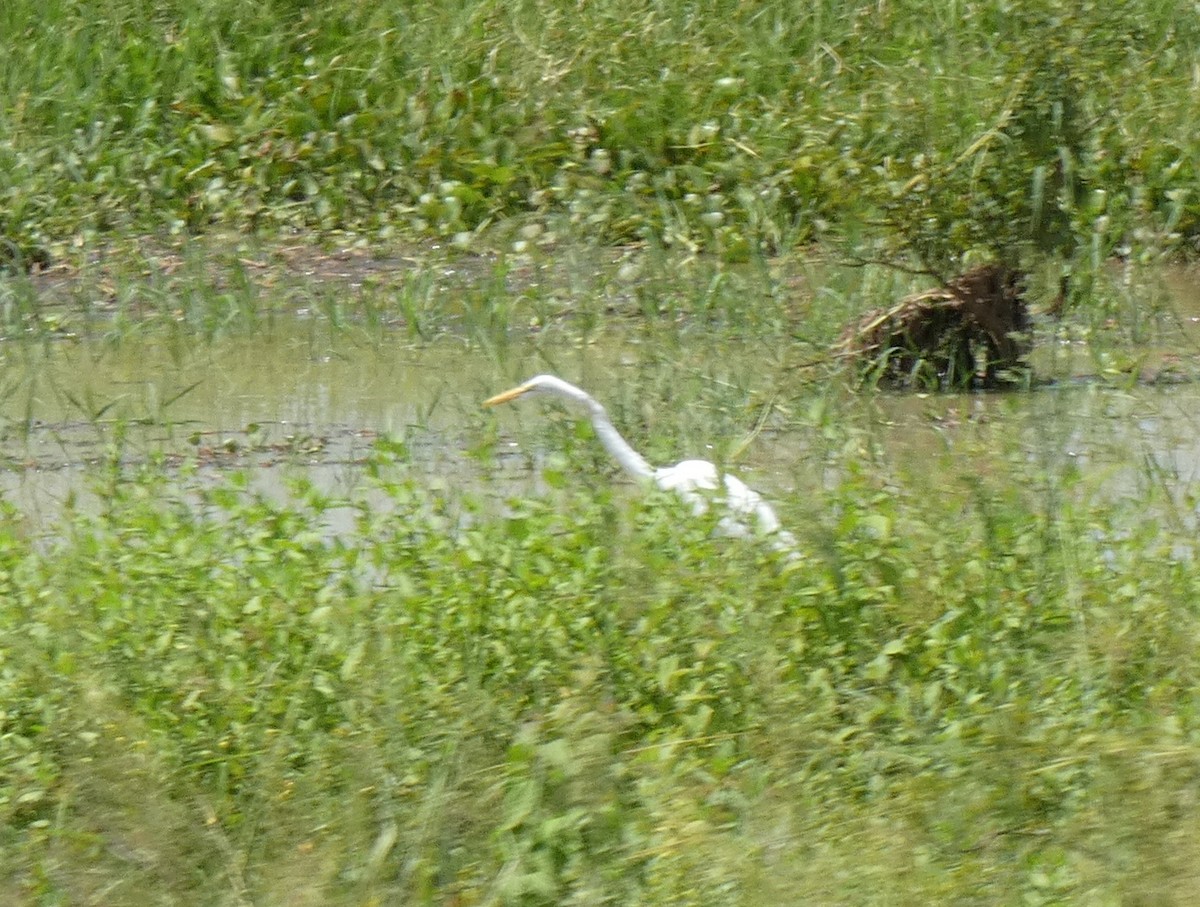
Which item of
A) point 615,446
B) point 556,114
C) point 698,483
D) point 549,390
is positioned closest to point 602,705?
point 698,483

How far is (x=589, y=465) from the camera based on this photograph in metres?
4.66

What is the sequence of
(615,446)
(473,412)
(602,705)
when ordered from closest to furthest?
1. (602,705)
2. (615,446)
3. (473,412)

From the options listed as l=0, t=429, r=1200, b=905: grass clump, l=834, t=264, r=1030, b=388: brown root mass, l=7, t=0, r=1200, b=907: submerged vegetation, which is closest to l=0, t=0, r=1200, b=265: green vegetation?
l=7, t=0, r=1200, b=907: submerged vegetation

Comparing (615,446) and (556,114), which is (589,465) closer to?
(615,446)

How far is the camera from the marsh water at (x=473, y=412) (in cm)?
463

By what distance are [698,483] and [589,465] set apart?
663 mm

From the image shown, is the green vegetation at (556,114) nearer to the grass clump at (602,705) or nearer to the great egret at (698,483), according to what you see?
the great egret at (698,483)

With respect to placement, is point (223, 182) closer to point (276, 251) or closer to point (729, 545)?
point (276, 251)

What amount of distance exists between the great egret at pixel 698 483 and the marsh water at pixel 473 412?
0.11 m

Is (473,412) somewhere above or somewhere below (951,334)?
below

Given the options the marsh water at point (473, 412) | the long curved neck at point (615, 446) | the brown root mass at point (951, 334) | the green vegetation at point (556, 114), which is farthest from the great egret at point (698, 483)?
the green vegetation at point (556, 114)

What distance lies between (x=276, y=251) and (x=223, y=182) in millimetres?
583

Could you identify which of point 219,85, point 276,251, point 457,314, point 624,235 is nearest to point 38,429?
point 457,314

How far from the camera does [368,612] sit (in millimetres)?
3230
